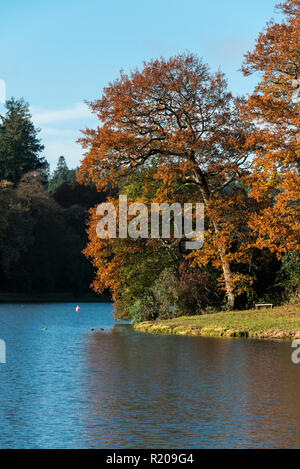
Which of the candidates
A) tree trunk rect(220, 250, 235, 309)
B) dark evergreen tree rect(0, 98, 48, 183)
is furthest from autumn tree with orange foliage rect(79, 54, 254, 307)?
dark evergreen tree rect(0, 98, 48, 183)

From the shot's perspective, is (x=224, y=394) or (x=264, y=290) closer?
(x=224, y=394)

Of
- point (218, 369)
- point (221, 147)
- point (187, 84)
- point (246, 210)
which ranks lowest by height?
point (218, 369)

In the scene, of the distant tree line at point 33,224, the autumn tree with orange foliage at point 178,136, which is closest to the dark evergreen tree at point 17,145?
the distant tree line at point 33,224

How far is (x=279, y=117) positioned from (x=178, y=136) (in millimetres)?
5241

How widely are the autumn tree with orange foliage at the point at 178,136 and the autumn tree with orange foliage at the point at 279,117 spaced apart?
8.06ft

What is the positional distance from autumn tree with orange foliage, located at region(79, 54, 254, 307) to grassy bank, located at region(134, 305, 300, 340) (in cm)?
302

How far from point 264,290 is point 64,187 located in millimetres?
66290

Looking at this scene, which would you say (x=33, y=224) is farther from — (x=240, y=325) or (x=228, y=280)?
(x=240, y=325)

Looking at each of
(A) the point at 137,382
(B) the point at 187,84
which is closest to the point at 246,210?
(B) the point at 187,84

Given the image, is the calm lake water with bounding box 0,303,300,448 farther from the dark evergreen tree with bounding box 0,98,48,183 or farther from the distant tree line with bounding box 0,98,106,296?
the dark evergreen tree with bounding box 0,98,48,183

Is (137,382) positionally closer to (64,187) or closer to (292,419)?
(292,419)

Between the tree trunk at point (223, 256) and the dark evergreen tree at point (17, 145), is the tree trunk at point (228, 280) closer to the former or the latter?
the tree trunk at point (223, 256)

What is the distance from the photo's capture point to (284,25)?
3016 cm

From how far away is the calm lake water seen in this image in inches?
440
